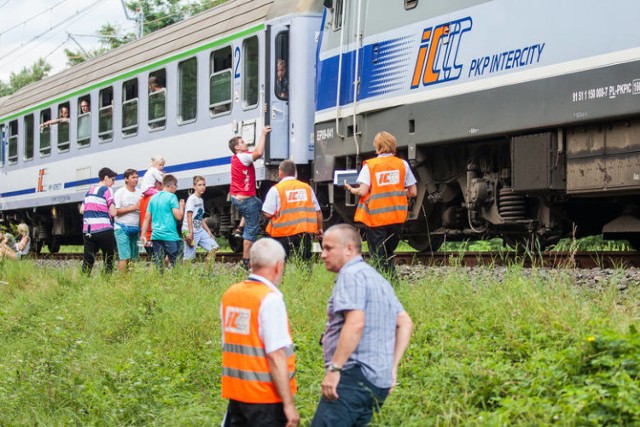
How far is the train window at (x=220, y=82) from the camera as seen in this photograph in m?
16.0

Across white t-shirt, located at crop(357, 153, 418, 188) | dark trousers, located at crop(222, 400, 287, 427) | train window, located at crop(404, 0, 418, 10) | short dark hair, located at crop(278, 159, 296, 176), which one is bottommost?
dark trousers, located at crop(222, 400, 287, 427)

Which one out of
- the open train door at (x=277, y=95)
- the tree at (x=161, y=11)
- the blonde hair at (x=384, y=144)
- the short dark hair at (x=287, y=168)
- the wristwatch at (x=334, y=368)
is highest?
the tree at (x=161, y=11)

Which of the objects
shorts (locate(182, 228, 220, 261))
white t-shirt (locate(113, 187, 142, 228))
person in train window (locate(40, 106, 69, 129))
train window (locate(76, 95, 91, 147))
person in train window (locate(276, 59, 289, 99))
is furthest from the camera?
person in train window (locate(40, 106, 69, 129))

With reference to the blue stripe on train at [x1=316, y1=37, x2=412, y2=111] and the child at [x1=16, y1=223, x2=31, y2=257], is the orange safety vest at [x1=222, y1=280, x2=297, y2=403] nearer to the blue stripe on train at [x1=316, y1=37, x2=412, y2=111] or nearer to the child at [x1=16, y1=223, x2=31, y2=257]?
the blue stripe on train at [x1=316, y1=37, x2=412, y2=111]

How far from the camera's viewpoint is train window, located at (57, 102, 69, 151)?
22219mm

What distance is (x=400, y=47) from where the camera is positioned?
472 inches

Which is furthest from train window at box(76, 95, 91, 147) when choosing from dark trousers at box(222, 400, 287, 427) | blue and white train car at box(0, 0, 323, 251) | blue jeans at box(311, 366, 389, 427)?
blue jeans at box(311, 366, 389, 427)

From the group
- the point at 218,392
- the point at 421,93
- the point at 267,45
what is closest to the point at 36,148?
the point at 267,45

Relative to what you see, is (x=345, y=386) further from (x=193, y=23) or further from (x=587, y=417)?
(x=193, y=23)

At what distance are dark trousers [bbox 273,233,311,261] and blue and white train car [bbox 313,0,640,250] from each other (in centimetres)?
170

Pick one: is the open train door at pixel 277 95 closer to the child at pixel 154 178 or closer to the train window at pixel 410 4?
the child at pixel 154 178

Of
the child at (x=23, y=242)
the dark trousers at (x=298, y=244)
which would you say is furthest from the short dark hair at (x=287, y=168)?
the child at (x=23, y=242)

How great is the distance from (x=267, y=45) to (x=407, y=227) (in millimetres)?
3454

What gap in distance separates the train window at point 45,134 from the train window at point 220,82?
8095 mm
